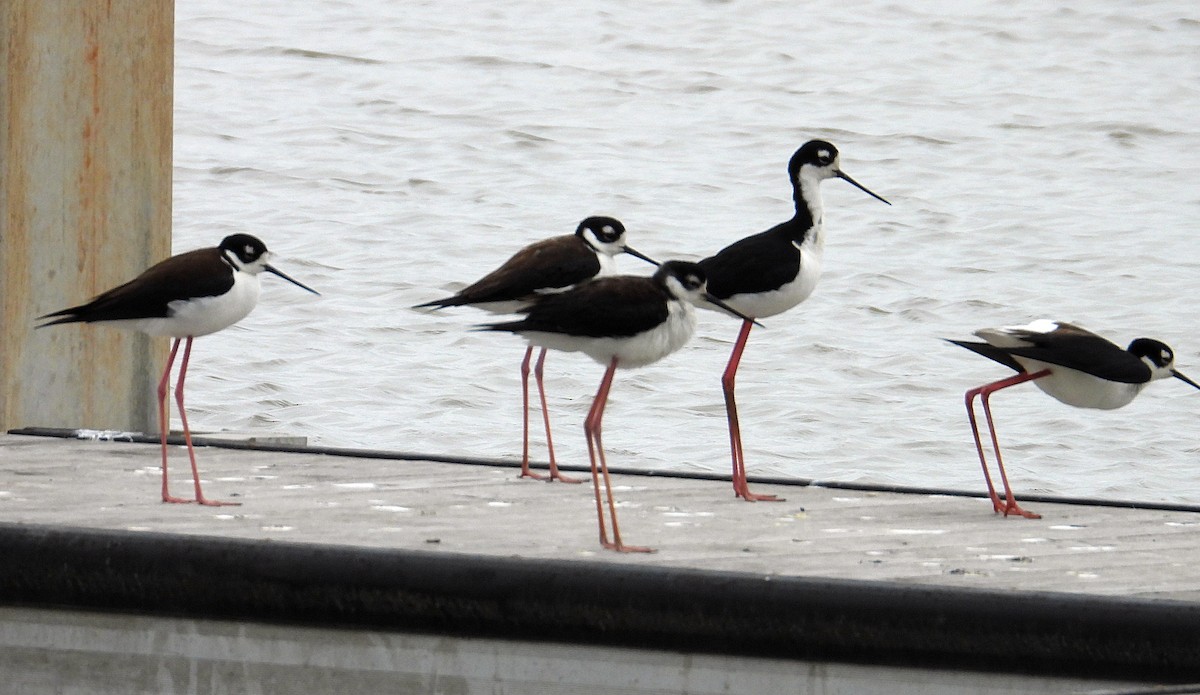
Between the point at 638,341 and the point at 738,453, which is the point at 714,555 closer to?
the point at 638,341

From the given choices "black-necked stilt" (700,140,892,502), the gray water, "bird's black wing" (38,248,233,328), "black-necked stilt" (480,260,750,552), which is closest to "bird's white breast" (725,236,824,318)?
"black-necked stilt" (700,140,892,502)

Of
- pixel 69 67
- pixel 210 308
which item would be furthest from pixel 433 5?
pixel 210 308

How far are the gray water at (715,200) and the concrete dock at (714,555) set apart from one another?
6.74m

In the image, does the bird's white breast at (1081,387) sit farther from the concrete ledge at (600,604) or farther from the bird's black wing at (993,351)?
the concrete ledge at (600,604)

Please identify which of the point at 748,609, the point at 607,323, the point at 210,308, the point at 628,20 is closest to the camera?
the point at 748,609

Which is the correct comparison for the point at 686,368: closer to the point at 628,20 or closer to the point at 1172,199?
the point at 1172,199

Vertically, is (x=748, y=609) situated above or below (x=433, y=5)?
above

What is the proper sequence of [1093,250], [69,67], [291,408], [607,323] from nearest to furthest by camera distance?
[607,323], [69,67], [291,408], [1093,250]

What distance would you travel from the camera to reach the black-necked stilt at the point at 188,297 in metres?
7.57

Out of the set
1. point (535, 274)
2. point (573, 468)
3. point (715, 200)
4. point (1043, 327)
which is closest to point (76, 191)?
point (535, 274)

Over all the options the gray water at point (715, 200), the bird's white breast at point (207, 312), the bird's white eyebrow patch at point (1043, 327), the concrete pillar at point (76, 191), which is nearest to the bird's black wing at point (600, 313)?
the bird's white breast at point (207, 312)

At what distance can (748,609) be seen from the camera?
5.94m

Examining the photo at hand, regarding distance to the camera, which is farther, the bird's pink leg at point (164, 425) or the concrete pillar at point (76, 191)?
the concrete pillar at point (76, 191)

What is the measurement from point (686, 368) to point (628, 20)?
44.0ft
